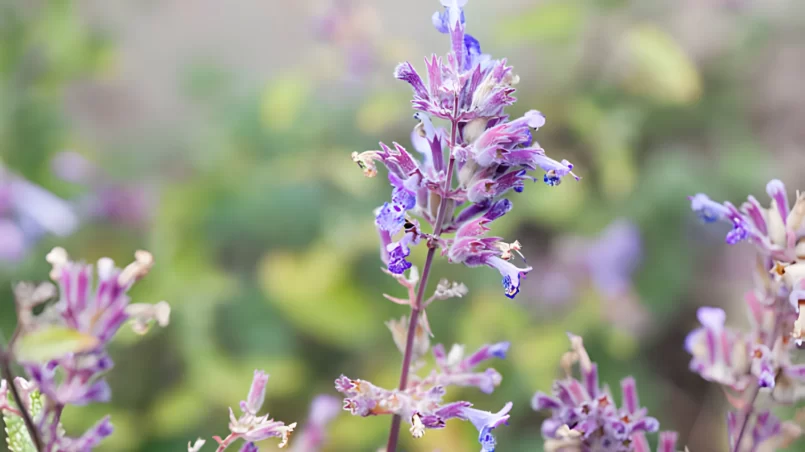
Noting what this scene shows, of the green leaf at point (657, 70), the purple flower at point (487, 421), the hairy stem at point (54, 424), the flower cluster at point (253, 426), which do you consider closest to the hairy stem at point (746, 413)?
the purple flower at point (487, 421)

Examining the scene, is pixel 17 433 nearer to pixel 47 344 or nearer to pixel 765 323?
pixel 47 344

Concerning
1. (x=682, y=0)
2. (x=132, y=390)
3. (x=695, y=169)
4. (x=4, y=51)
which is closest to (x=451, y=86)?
(x=132, y=390)

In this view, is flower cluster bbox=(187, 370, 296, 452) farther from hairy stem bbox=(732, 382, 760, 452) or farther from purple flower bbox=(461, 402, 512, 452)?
hairy stem bbox=(732, 382, 760, 452)

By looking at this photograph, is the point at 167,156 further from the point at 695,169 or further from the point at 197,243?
the point at 695,169

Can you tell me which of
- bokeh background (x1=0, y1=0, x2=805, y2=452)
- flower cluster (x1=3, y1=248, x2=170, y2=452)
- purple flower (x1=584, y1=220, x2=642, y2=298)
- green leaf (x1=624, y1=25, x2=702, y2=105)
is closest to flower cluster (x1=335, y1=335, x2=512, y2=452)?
flower cluster (x1=3, y1=248, x2=170, y2=452)

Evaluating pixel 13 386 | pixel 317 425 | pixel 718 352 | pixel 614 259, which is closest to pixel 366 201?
pixel 614 259

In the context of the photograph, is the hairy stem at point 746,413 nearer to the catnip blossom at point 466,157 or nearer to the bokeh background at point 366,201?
the catnip blossom at point 466,157
